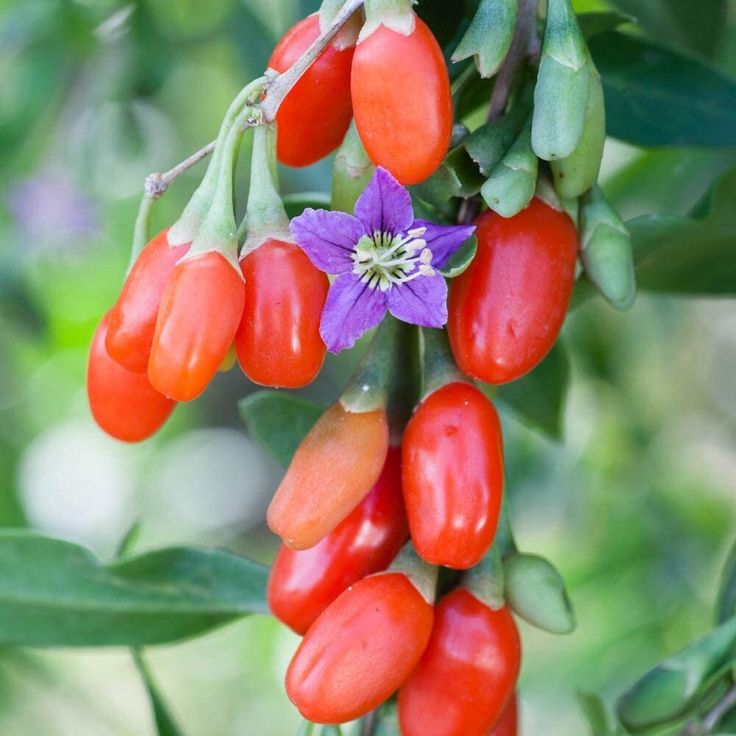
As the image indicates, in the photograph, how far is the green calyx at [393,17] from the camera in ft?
2.65

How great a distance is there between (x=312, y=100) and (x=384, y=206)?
4.0 inches

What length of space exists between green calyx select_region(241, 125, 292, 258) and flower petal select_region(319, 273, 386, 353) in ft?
0.17

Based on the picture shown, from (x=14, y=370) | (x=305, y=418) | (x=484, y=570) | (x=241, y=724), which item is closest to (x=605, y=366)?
(x=305, y=418)

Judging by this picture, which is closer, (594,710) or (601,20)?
(601,20)

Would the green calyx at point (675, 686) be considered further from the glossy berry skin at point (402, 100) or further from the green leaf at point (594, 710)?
the glossy berry skin at point (402, 100)

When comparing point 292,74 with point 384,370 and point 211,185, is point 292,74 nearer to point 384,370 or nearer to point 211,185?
point 211,185

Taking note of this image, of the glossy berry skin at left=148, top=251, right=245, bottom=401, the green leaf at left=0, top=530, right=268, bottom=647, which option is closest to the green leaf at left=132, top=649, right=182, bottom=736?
the green leaf at left=0, top=530, right=268, bottom=647

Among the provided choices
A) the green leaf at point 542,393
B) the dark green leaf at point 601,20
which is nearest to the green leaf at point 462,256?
the dark green leaf at point 601,20

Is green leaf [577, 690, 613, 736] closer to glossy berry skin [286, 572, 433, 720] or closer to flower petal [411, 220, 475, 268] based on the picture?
glossy berry skin [286, 572, 433, 720]

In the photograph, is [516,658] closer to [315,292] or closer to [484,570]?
[484,570]

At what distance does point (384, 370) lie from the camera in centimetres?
98

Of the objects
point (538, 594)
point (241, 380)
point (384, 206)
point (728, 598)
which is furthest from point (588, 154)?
point (241, 380)

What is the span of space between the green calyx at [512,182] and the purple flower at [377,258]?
32 mm

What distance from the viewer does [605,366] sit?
7.61 ft
